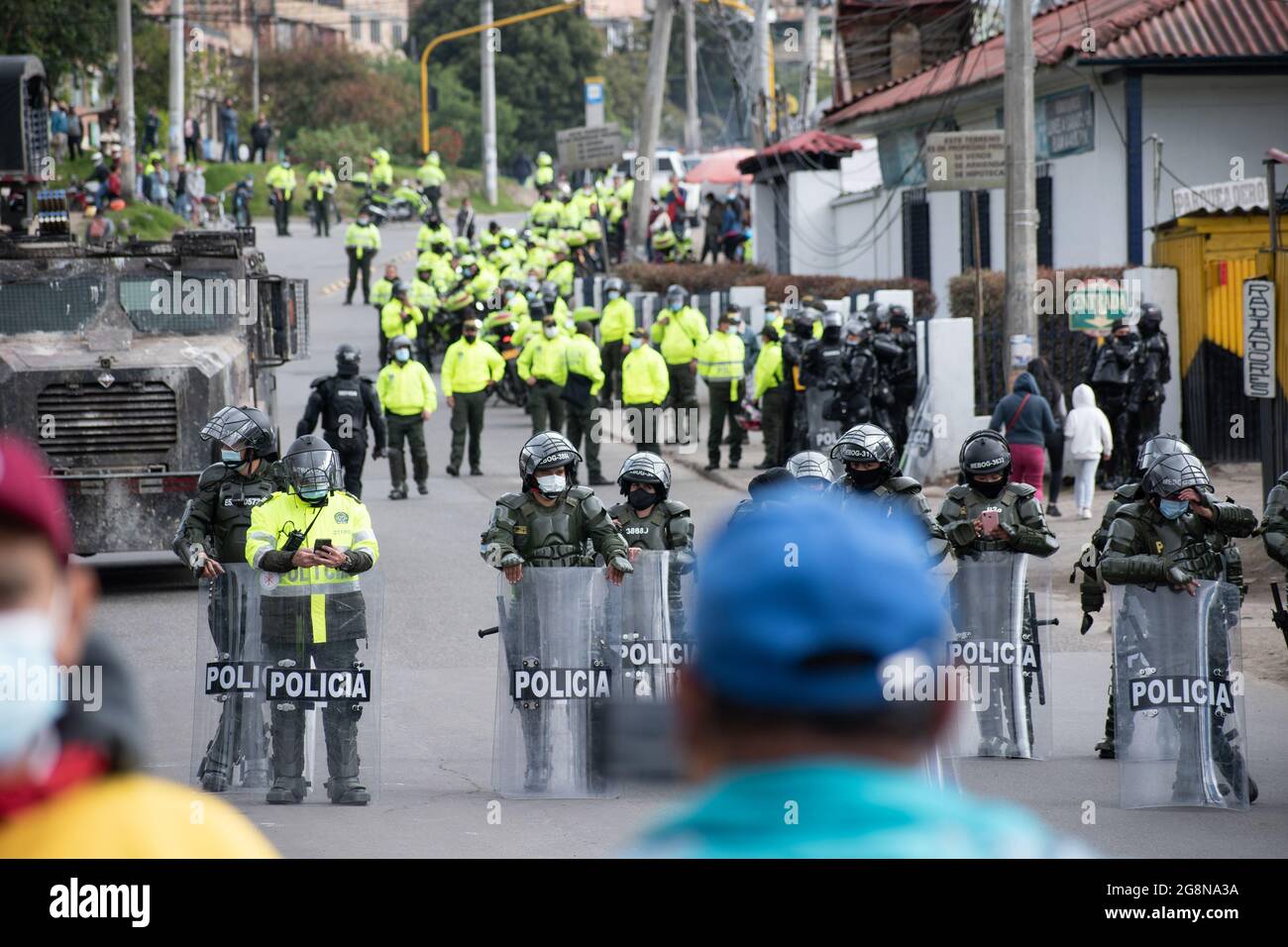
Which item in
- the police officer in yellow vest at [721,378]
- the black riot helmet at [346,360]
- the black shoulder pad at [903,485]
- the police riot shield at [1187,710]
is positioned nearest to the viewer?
the police riot shield at [1187,710]

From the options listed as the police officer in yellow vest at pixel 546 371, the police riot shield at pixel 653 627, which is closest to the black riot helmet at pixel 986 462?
the police riot shield at pixel 653 627

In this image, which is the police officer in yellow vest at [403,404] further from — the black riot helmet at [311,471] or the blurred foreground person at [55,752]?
the blurred foreground person at [55,752]

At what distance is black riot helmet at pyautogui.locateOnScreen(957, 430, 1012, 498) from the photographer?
10.4 meters

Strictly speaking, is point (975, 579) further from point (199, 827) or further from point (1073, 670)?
point (199, 827)

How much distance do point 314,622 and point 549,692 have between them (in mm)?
1204

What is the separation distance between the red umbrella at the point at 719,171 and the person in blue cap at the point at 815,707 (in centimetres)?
4431

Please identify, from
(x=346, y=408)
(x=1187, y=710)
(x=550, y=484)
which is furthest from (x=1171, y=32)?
(x=1187, y=710)

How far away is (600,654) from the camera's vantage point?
961 cm

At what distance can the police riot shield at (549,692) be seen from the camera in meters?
9.41

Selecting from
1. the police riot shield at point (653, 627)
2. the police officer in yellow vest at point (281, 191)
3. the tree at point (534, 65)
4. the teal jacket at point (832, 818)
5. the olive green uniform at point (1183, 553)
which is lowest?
the police riot shield at point (653, 627)

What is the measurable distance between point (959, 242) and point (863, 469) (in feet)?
66.0

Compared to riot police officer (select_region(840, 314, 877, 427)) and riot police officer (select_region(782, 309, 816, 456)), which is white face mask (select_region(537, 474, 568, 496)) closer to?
riot police officer (select_region(840, 314, 877, 427))

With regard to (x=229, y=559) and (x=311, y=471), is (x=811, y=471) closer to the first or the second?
(x=311, y=471)
